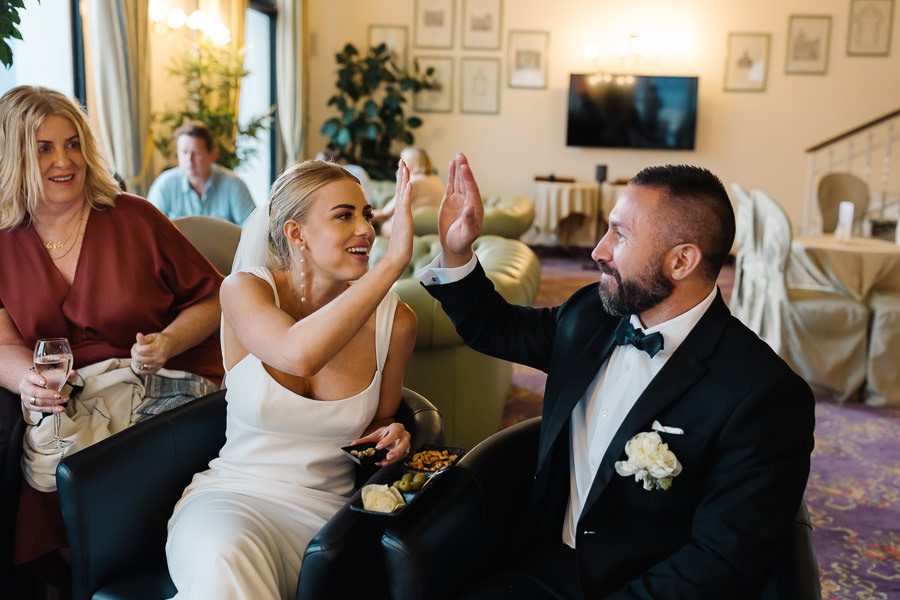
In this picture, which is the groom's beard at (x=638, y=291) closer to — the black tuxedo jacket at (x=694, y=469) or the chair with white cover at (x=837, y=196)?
the black tuxedo jacket at (x=694, y=469)

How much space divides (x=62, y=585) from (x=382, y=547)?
1.23 meters

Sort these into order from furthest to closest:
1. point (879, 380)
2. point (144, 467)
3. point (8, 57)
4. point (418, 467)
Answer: point (879, 380), point (8, 57), point (144, 467), point (418, 467)

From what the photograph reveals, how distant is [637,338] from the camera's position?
1.66m

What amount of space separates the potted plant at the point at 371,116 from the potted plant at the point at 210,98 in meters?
2.66

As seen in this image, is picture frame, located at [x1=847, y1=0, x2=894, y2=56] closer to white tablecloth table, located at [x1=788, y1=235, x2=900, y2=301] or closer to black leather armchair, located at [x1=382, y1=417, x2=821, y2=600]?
white tablecloth table, located at [x1=788, y1=235, x2=900, y2=301]

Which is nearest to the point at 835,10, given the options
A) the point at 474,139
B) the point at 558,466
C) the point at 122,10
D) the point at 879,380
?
the point at 474,139

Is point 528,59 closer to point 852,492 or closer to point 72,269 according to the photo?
point 852,492

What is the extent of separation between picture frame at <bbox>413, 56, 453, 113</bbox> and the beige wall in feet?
0.31

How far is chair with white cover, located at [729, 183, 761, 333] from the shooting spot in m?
5.44

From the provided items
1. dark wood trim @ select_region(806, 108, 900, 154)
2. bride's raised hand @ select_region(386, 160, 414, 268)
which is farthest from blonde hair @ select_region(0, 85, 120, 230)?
dark wood trim @ select_region(806, 108, 900, 154)

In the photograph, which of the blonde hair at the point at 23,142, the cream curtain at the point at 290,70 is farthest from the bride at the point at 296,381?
the cream curtain at the point at 290,70

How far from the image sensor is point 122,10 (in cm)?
557

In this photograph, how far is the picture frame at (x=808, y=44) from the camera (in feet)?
32.5

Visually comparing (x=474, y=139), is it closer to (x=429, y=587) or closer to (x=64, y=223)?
(x=64, y=223)
